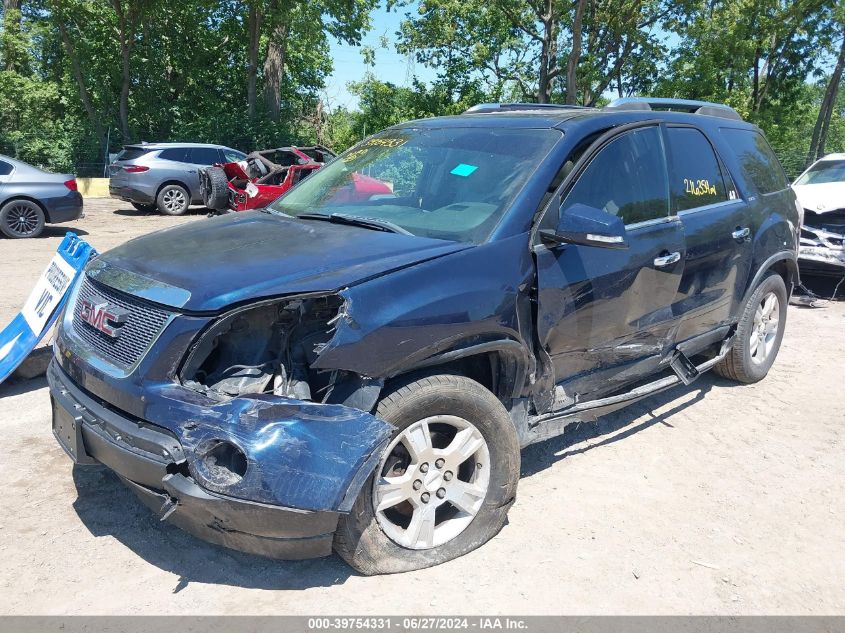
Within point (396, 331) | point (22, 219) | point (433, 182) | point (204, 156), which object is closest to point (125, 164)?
point (204, 156)

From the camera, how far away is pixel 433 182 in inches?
153

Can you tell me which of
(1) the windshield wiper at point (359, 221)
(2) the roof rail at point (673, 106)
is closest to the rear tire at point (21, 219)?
(1) the windshield wiper at point (359, 221)

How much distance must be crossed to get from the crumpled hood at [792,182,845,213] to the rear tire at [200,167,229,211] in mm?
6995

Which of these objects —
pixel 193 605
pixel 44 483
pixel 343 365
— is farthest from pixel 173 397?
pixel 44 483

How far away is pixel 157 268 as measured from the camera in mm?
3135

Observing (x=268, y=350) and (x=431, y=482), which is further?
(x=431, y=482)

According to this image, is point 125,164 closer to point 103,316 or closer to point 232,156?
point 232,156

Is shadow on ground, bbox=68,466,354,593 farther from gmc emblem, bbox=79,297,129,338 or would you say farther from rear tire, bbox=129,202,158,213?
rear tire, bbox=129,202,158,213

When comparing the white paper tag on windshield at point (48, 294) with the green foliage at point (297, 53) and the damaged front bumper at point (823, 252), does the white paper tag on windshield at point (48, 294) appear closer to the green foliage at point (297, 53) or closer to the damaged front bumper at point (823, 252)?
the damaged front bumper at point (823, 252)

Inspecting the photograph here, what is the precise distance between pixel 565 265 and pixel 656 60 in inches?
1038

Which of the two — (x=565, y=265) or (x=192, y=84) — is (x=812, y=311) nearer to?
(x=565, y=265)

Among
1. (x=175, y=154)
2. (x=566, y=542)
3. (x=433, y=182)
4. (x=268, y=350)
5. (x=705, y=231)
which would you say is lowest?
(x=566, y=542)

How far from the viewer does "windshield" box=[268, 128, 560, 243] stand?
3558 mm

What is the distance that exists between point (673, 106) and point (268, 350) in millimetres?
3715
